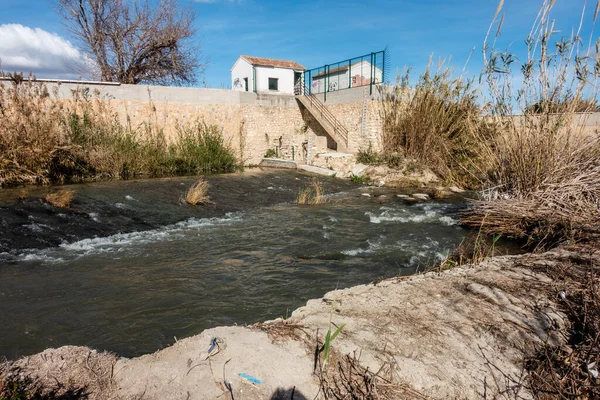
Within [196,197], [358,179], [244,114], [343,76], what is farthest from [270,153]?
[196,197]

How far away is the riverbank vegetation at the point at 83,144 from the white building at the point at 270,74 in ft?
41.3

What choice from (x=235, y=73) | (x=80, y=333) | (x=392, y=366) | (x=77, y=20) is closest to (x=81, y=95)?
(x=77, y=20)

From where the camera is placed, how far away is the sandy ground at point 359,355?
1956mm

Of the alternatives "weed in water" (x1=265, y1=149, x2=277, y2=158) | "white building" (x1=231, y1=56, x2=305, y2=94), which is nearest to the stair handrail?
"weed in water" (x1=265, y1=149, x2=277, y2=158)

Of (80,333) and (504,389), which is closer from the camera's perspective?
(504,389)

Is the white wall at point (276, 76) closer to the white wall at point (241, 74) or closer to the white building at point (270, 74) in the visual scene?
the white building at point (270, 74)

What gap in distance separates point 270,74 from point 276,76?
1.57ft

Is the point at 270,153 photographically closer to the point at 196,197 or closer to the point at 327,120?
the point at 327,120

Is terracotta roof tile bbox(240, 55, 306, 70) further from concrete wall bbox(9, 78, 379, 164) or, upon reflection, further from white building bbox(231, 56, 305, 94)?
concrete wall bbox(9, 78, 379, 164)

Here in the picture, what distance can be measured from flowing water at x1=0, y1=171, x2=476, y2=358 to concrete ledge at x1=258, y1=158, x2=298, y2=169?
6760 millimetres

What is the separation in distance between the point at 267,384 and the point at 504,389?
53.0 inches

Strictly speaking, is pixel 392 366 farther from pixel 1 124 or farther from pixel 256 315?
pixel 1 124

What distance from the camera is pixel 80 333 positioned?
344cm

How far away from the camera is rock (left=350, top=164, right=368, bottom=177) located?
14427mm
